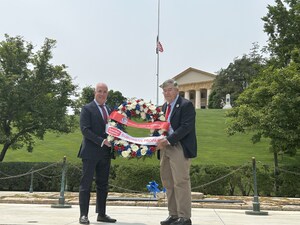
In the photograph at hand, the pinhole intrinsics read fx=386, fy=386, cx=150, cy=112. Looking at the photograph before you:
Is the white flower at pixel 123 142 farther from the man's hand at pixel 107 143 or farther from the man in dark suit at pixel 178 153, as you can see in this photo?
the man in dark suit at pixel 178 153

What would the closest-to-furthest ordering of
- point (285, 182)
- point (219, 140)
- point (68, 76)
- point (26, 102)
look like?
point (285, 182) < point (26, 102) < point (68, 76) < point (219, 140)

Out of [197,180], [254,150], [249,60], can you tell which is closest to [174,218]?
[197,180]

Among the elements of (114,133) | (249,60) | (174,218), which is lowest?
(174,218)

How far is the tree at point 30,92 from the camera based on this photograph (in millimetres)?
19594

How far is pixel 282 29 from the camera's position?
29.3 m

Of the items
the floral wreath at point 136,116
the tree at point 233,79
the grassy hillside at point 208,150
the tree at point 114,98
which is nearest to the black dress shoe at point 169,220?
the floral wreath at point 136,116

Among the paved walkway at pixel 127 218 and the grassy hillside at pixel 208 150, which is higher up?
the grassy hillside at pixel 208 150

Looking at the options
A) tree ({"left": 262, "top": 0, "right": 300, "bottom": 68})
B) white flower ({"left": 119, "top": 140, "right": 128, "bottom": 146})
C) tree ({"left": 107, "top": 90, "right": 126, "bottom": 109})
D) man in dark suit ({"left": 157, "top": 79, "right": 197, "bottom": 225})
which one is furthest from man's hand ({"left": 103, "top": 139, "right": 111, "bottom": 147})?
tree ({"left": 107, "top": 90, "right": 126, "bottom": 109})

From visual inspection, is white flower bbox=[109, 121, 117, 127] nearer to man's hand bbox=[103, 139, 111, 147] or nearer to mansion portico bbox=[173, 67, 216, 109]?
man's hand bbox=[103, 139, 111, 147]

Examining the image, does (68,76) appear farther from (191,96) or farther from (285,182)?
(191,96)

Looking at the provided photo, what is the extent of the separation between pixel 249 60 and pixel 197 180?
63559 millimetres

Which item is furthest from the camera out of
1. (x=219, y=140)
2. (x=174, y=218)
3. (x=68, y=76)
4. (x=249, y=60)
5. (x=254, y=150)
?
(x=249, y=60)

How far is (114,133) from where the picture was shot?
598 centimetres

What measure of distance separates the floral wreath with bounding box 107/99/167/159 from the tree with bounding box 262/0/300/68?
2293 cm
